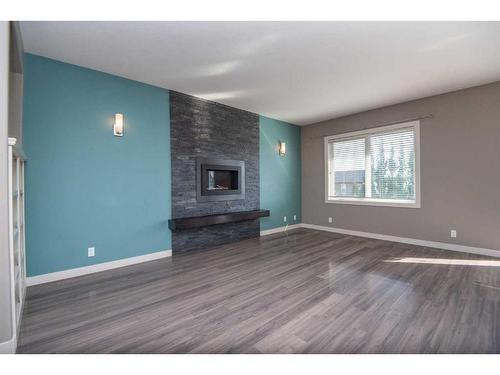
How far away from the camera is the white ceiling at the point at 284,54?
2270 mm

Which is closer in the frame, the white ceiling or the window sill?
the white ceiling

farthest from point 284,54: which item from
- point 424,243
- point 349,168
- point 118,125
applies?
point 424,243

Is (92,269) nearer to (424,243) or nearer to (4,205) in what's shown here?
(4,205)

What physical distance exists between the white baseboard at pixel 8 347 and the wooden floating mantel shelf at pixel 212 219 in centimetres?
217

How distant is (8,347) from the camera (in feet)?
5.03

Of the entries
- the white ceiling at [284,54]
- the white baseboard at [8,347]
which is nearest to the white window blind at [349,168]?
the white ceiling at [284,54]

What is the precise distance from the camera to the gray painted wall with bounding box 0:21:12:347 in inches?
58.9

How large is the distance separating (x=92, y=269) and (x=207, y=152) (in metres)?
2.43

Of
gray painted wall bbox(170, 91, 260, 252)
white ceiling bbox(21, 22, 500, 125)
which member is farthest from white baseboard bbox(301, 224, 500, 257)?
white ceiling bbox(21, 22, 500, 125)

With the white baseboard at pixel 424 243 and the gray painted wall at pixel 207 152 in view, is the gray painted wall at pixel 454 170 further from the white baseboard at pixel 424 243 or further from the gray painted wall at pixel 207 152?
the gray painted wall at pixel 207 152

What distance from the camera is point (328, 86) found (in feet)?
11.9

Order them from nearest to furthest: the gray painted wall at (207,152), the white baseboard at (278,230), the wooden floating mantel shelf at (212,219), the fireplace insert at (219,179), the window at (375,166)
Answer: the wooden floating mantel shelf at (212,219), the gray painted wall at (207,152), the fireplace insert at (219,179), the window at (375,166), the white baseboard at (278,230)

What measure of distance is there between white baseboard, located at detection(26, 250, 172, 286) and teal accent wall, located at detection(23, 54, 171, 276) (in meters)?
0.06

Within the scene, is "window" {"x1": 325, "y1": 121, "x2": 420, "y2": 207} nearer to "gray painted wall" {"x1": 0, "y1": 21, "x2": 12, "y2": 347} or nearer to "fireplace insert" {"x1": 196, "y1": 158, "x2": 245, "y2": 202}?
"fireplace insert" {"x1": 196, "y1": 158, "x2": 245, "y2": 202}
